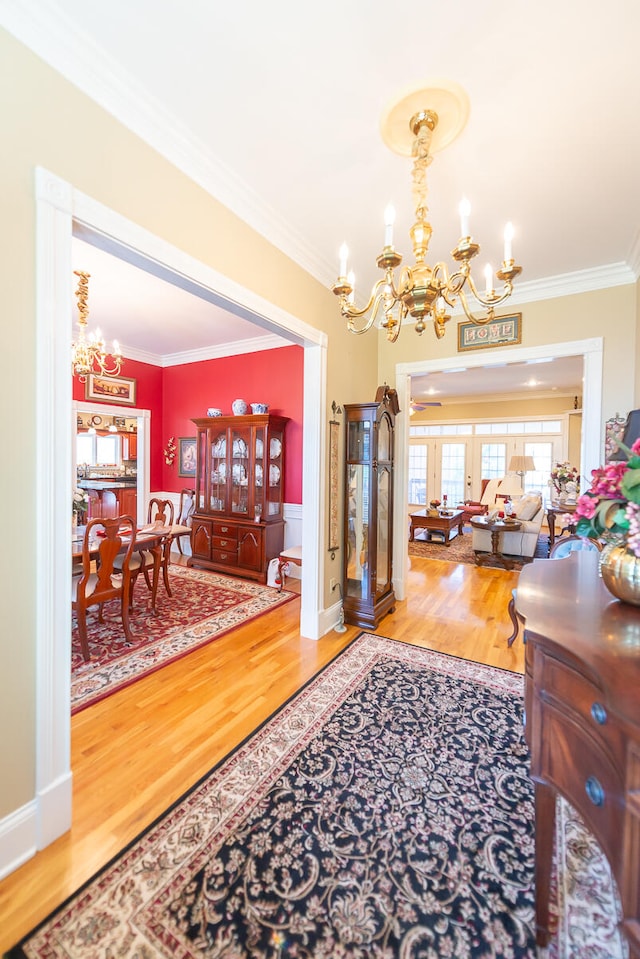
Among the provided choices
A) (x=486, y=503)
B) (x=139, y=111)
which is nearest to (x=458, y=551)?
(x=486, y=503)

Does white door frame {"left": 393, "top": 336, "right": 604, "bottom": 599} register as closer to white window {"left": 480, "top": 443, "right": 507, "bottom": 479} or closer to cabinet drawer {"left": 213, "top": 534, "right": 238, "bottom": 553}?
cabinet drawer {"left": 213, "top": 534, "right": 238, "bottom": 553}

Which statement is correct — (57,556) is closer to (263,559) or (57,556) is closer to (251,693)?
(251,693)

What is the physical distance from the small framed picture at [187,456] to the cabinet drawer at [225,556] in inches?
60.1

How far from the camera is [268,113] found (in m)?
1.70

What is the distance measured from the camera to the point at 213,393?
5.66m

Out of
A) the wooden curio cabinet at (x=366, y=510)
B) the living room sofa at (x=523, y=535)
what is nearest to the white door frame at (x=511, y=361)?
the wooden curio cabinet at (x=366, y=510)

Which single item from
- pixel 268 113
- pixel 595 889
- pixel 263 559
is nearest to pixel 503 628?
pixel 595 889

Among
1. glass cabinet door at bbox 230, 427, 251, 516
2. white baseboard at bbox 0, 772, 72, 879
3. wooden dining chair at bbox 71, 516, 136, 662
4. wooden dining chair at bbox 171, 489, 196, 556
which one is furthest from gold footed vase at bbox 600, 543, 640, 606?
wooden dining chair at bbox 171, 489, 196, 556

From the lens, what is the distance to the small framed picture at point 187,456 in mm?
5914

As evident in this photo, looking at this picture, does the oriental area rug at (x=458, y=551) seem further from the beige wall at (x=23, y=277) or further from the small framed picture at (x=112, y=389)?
the beige wall at (x=23, y=277)

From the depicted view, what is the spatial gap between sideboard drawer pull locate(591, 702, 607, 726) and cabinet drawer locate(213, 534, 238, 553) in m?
4.28

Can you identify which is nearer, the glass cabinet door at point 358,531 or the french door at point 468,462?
the glass cabinet door at point 358,531

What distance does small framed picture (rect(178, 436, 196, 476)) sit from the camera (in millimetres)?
5914

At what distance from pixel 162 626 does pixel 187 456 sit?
125 inches
